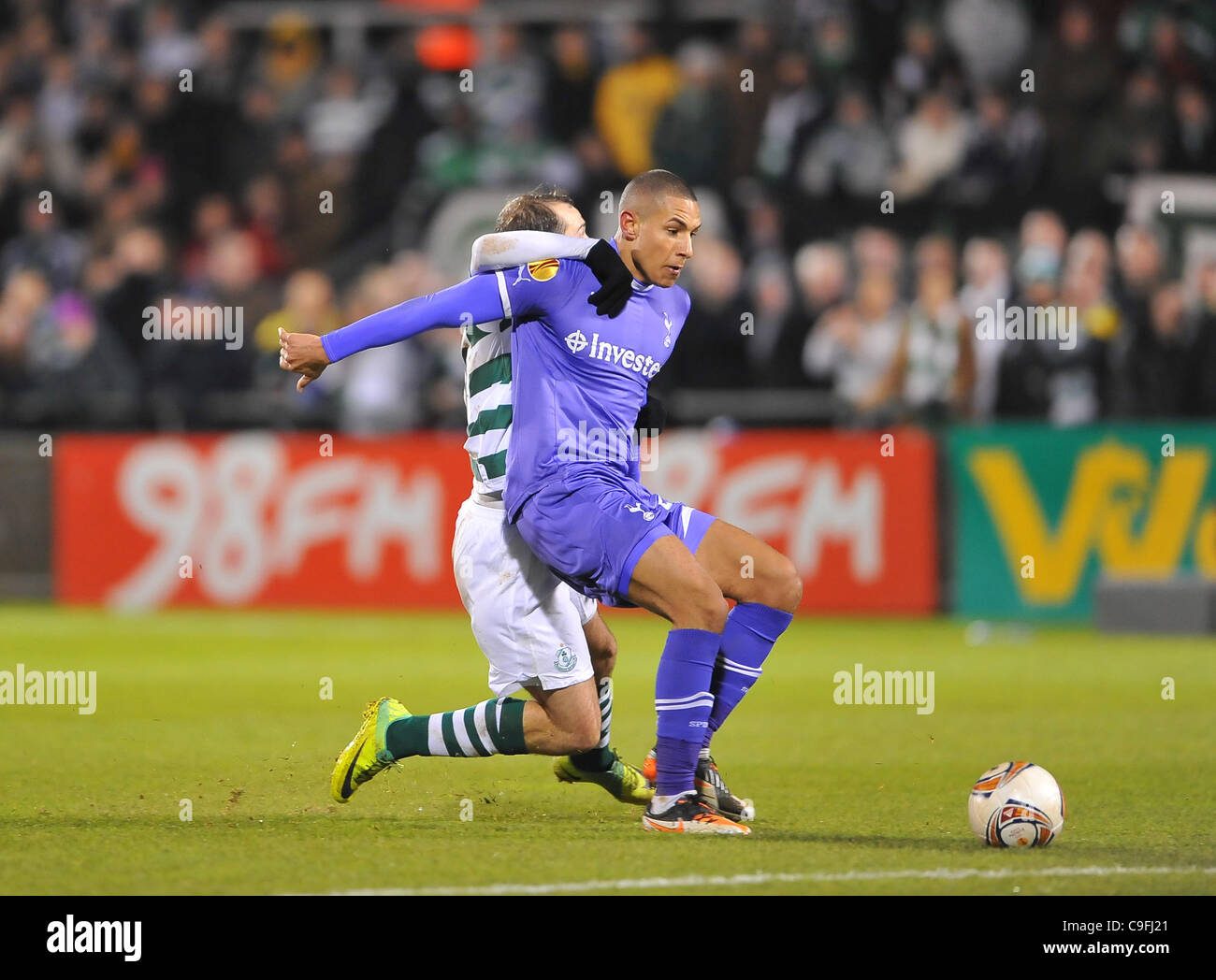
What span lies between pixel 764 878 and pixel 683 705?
3.45ft

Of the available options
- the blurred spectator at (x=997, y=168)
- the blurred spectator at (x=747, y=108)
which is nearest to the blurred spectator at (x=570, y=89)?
the blurred spectator at (x=747, y=108)

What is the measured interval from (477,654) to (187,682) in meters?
2.22

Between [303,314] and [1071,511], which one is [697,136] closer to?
[303,314]

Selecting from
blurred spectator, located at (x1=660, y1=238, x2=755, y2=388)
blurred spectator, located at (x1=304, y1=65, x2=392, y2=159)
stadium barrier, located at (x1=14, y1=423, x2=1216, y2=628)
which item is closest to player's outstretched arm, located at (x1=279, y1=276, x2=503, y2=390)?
stadium barrier, located at (x1=14, y1=423, x2=1216, y2=628)

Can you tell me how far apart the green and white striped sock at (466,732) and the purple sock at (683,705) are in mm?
515

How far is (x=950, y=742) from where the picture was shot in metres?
8.57

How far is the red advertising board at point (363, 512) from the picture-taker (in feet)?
46.3

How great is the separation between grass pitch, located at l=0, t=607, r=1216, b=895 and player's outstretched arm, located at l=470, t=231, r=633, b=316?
1.72m

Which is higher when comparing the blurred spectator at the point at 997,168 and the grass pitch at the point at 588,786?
the blurred spectator at the point at 997,168

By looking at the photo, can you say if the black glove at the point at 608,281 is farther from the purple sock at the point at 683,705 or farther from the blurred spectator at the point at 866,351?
the blurred spectator at the point at 866,351

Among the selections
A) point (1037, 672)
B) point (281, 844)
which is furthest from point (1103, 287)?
point (281, 844)

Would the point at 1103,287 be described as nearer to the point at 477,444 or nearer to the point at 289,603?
the point at 289,603

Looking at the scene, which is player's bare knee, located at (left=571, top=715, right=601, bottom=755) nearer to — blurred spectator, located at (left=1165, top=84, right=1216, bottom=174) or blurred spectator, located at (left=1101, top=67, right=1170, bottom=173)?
blurred spectator, located at (left=1101, top=67, right=1170, bottom=173)

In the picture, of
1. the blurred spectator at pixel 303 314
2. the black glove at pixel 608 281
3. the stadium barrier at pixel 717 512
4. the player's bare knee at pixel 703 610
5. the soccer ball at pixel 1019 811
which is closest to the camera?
the soccer ball at pixel 1019 811
